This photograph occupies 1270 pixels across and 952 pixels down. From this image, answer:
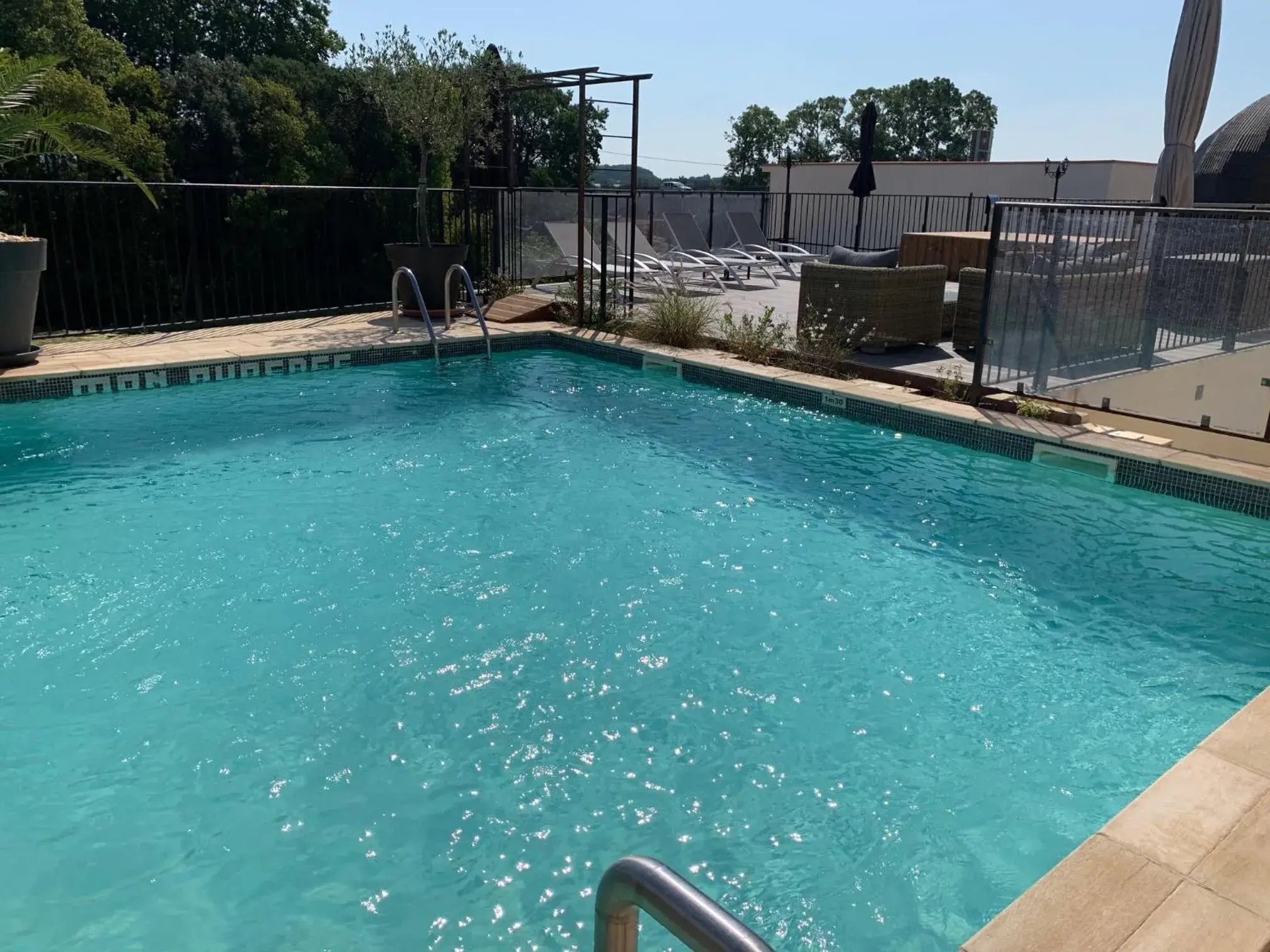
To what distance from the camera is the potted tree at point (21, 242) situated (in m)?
6.88

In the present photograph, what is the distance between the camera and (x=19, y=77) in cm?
691

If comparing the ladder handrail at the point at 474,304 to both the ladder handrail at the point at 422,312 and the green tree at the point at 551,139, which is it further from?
the green tree at the point at 551,139

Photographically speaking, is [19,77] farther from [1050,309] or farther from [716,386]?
[1050,309]

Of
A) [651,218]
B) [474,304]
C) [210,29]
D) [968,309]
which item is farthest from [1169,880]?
[210,29]

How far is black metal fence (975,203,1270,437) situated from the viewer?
5.64m

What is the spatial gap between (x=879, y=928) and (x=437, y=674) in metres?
1.81

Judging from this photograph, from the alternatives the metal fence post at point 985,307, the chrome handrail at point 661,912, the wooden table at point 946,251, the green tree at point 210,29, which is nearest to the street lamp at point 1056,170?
the wooden table at point 946,251

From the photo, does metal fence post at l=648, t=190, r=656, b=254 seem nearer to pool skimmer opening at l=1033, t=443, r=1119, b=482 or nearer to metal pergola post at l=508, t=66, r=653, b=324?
metal pergola post at l=508, t=66, r=653, b=324

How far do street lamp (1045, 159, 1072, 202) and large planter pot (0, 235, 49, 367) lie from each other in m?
16.6

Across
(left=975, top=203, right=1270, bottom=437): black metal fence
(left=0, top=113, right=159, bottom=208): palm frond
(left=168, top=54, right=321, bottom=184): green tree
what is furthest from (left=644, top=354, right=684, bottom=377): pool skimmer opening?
(left=168, top=54, right=321, bottom=184): green tree

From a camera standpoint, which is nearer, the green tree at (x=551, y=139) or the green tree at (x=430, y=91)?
the green tree at (x=430, y=91)

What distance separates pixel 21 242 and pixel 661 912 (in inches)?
299

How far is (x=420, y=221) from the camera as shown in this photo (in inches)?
388

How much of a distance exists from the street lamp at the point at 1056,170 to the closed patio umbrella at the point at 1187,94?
10124mm
